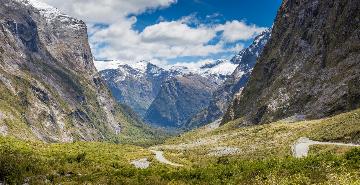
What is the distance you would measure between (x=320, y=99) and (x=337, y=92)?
12.2 m

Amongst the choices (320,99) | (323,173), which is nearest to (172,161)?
(323,173)

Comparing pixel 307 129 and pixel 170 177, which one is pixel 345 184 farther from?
pixel 307 129

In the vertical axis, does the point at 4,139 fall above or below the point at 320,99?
below

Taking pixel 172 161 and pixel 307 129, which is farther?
pixel 307 129

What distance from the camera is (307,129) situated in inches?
5037

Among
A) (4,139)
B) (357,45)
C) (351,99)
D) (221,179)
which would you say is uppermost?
(357,45)

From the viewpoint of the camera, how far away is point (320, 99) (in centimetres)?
19075

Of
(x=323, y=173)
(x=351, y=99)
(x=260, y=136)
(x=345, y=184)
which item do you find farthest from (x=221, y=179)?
(x=351, y=99)

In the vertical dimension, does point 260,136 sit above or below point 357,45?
below

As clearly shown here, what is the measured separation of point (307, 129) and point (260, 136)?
21268 millimetres

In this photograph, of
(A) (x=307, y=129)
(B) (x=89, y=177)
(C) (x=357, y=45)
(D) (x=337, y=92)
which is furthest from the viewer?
(C) (x=357, y=45)

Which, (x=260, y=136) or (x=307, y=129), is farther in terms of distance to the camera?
(x=260, y=136)

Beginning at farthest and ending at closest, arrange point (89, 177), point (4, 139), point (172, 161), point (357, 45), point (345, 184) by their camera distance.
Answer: point (357, 45), point (172, 161), point (4, 139), point (89, 177), point (345, 184)

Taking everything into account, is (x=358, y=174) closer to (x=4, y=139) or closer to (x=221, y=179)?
(x=221, y=179)
